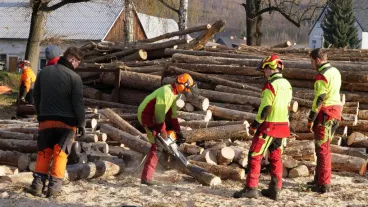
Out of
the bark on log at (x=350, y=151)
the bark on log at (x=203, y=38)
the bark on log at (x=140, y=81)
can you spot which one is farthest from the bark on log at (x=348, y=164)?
the bark on log at (x=203, y=38)

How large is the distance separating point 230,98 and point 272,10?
1606cm

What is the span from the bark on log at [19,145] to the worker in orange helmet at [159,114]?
9.19 feet

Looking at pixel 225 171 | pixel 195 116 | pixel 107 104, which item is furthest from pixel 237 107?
pixel 107 104

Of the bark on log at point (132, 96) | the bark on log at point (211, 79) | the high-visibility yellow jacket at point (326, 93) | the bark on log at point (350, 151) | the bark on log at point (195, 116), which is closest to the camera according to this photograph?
the high-visibility yellow jacket at point (326, 93)

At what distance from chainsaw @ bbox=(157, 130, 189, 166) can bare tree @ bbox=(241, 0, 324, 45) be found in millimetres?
18737

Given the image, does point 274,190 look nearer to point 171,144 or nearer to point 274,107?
point 274,107

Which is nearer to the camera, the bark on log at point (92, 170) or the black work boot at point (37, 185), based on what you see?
the black work boot at point (37, 185)

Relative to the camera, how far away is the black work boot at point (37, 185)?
26.2 ft

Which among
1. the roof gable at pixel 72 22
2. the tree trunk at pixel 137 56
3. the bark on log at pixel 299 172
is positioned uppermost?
the roof gable at pixel 72 22

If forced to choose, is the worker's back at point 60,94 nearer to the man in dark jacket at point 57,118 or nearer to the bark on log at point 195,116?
the man in dark jacket at point 57,118

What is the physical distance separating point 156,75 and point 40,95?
7845mm

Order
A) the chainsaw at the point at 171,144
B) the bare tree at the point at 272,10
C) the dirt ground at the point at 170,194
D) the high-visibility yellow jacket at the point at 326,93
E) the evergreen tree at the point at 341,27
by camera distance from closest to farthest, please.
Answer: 1. the dirt ground at the point at 170,194
2. the high-visibility yellow jacket at the point at 326,93
3. the chainsaw at the point at 171,144
4. the bare tree at the point at 272,10
5. the evergreen tree at the point at 341,27

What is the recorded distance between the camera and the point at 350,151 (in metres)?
10.9

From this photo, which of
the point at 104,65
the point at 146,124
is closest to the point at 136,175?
the point at 146,124
